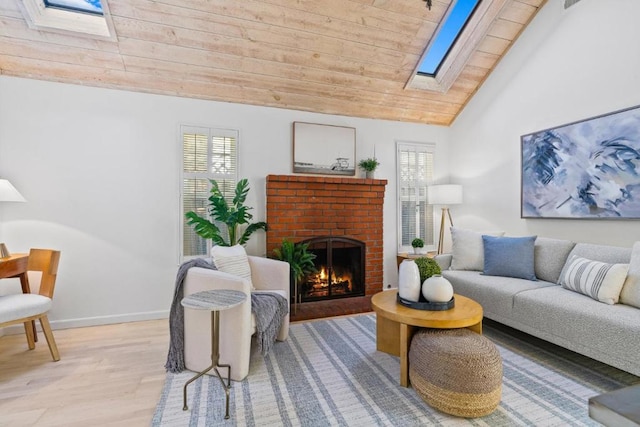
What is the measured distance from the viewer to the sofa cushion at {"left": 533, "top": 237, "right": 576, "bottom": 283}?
2.87m

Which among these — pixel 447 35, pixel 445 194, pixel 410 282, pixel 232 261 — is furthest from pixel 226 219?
pixel 447 35

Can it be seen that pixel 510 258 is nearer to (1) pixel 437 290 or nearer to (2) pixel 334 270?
(1) pixel 437 290

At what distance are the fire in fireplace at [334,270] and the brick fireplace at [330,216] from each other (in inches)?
2.7

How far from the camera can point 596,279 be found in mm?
2303

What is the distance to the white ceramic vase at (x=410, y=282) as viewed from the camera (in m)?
2.21

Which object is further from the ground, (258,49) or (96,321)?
(258,49)

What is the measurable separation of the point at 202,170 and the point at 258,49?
56.9 inches

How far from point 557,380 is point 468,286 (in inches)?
41.5

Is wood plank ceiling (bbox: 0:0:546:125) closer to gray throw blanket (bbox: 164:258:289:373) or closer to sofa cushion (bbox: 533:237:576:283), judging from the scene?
gray throw blanket (bbox: 164:258:289:373)

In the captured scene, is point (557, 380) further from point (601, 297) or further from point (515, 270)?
point (515, 270)

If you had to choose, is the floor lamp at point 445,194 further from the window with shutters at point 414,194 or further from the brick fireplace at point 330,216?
the brick fireplace at point 330,216

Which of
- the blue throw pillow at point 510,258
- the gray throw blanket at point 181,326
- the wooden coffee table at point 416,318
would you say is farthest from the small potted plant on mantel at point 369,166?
the gray throw blanket at point 181,326

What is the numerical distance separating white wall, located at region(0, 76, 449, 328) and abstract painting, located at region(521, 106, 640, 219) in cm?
338

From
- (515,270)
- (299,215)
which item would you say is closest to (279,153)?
(299,215)
